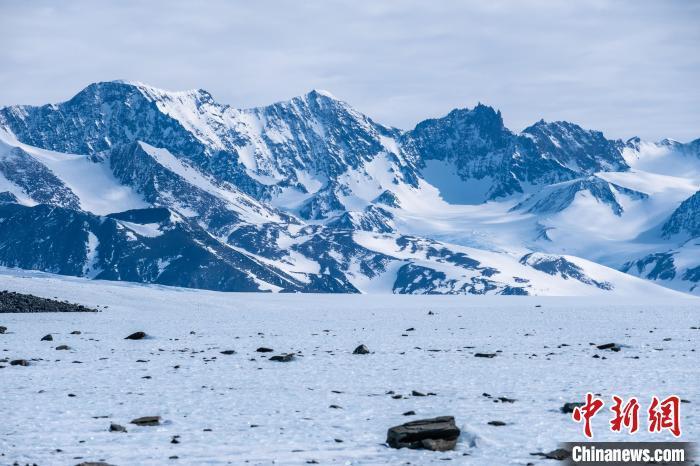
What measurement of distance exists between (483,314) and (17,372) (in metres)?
59.1

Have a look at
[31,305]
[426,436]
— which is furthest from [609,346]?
[31,305]

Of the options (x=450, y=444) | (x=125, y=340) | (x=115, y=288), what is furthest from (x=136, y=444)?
(x=115, y=288)

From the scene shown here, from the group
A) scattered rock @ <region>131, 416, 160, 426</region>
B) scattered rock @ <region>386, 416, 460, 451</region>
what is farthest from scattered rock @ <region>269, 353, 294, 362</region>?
scattered rock @ <region>386, 416, 460, 451</region>

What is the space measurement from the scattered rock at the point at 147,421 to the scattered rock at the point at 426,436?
27.9 ft

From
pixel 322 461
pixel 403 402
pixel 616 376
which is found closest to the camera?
pixel 322 461

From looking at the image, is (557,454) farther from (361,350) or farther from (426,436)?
(361,350)

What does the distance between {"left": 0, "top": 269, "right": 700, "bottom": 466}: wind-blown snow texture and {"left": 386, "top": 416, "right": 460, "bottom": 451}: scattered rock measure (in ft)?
Result: 1.39

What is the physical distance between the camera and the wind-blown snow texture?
3181 cm

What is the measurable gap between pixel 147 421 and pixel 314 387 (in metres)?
10.2

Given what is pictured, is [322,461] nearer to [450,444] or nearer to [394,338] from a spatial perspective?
[450,444]

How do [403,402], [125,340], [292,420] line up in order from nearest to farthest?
[292,420]
[403,402]
[125,340]

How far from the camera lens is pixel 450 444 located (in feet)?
103

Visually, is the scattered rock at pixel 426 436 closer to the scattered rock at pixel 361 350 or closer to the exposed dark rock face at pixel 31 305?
the scattered rock at pixel 361 350

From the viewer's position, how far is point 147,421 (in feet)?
116
